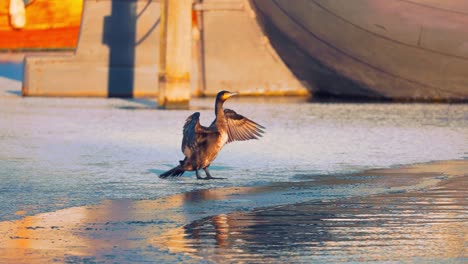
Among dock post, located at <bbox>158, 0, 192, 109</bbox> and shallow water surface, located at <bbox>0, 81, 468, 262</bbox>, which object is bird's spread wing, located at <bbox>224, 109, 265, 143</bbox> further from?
dock post, located at <bbox>158, 0, 192, 109</bbox>

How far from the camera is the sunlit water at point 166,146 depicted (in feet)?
37.5

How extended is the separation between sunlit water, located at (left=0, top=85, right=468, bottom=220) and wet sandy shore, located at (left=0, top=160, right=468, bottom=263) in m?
0.66

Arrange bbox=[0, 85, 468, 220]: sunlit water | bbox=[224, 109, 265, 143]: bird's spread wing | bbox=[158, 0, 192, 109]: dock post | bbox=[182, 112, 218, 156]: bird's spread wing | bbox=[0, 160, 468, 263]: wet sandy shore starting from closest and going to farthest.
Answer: bbox=[0, 160, 468, 263]: wet sandy shore → bbox=[0, 85, 468, 220]: sunlit water → bbox=[182, 112, 218, 156]: bird's spread wing → bbox=[224, 109, 265, 143]: bird's spread wing → bbox=[158, 0, 192, 109]: dock post

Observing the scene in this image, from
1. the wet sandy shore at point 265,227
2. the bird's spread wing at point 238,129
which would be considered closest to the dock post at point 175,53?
the bird's spread wing at point 238,129

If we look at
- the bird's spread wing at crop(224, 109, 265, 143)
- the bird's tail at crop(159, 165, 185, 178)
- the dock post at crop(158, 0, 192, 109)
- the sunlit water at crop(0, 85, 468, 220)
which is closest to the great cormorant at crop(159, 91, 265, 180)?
the bird's tail at crop(159, 165, 185, 178)

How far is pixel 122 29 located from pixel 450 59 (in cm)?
764

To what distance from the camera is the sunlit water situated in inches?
450

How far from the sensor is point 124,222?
9031 mm

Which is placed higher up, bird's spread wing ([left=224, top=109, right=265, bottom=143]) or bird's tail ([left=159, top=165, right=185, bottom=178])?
bird's spread wing ([left=224, top=109, right=265, bottom=143])

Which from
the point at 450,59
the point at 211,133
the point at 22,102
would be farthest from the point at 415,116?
the point at 211,133

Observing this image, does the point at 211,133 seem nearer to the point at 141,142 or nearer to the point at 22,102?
the point at 141,142

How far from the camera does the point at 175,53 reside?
73.5 feet

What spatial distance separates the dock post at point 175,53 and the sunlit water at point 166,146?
46 centimetres

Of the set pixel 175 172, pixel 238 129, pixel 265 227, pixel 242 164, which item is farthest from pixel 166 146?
pixel 265 227
